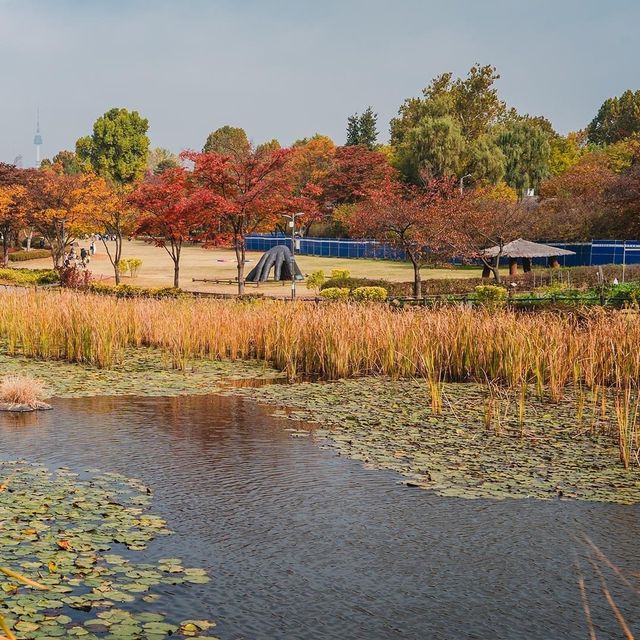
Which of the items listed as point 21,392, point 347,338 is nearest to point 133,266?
point 347,338

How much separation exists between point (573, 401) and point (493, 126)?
73.1 metres

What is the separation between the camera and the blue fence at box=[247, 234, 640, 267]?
2009 inches

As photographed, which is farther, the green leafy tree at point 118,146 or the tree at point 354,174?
the green leafy tree at point 118,146

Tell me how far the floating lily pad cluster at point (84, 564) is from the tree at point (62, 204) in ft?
133

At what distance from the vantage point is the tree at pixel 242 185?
3688 cm

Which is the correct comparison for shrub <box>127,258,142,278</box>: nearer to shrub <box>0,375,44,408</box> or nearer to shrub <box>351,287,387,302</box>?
shrub <box>351,287,387,302</box>

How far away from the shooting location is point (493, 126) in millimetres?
83750

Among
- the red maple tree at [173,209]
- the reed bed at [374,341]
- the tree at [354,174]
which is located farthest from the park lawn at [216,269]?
the reed bed at [374,341]

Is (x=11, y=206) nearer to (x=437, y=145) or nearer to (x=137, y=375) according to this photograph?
(x=437, y=145)

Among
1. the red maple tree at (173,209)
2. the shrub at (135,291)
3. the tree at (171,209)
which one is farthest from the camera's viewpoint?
the tree at (171,209)

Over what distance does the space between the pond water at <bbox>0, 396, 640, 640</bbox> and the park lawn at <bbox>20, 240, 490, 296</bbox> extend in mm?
28841

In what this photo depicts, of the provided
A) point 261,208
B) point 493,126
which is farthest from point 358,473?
point 493,126

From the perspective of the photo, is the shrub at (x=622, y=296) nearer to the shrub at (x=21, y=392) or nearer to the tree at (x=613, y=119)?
the shrub at (x=21, y=392)

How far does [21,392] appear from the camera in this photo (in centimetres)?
1392
